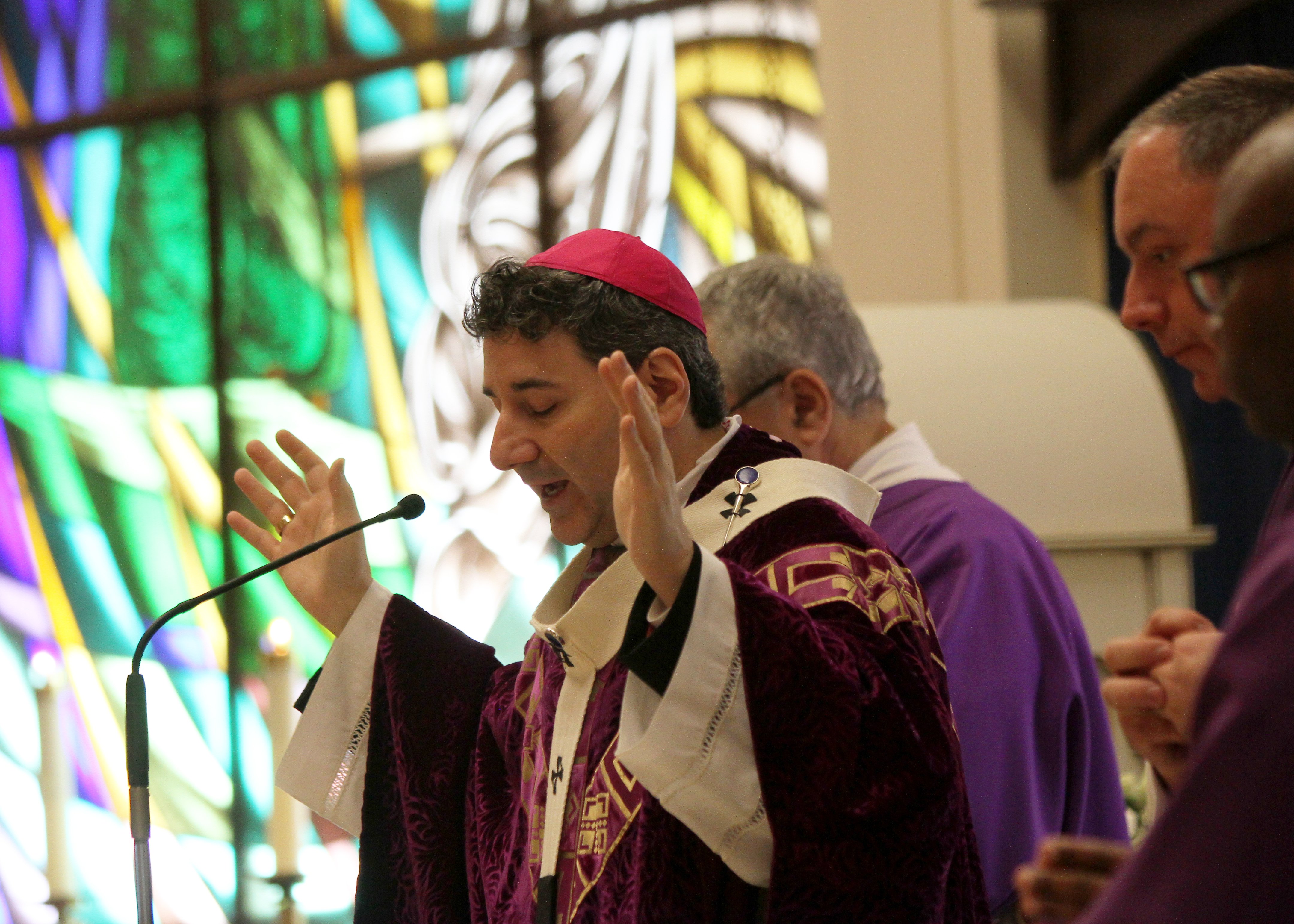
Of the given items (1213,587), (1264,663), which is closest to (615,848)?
(1264,663)

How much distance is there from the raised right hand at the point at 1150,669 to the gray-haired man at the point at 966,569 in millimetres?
1319

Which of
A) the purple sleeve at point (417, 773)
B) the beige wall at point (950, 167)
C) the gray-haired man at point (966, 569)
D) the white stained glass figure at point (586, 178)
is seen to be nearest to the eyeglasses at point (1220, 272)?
the purple sleeve at point (417, 773)

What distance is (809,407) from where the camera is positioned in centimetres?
288

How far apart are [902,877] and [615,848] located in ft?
1.16

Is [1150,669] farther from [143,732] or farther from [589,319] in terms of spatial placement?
[143,732]

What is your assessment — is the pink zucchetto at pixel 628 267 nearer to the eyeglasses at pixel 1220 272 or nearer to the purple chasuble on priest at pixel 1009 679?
the purple chasuble on priest at pixel 1009 679

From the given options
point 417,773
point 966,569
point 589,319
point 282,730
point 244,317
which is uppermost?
point 589,319

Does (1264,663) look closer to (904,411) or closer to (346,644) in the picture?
(346,644)

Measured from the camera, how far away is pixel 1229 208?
1212mm

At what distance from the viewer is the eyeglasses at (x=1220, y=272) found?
1166 mm

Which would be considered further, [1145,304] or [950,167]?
[950,167]

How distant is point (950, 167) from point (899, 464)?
2.34m

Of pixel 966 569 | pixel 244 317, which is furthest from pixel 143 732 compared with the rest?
pixel 244 317

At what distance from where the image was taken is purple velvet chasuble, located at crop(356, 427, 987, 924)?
1687 mm
